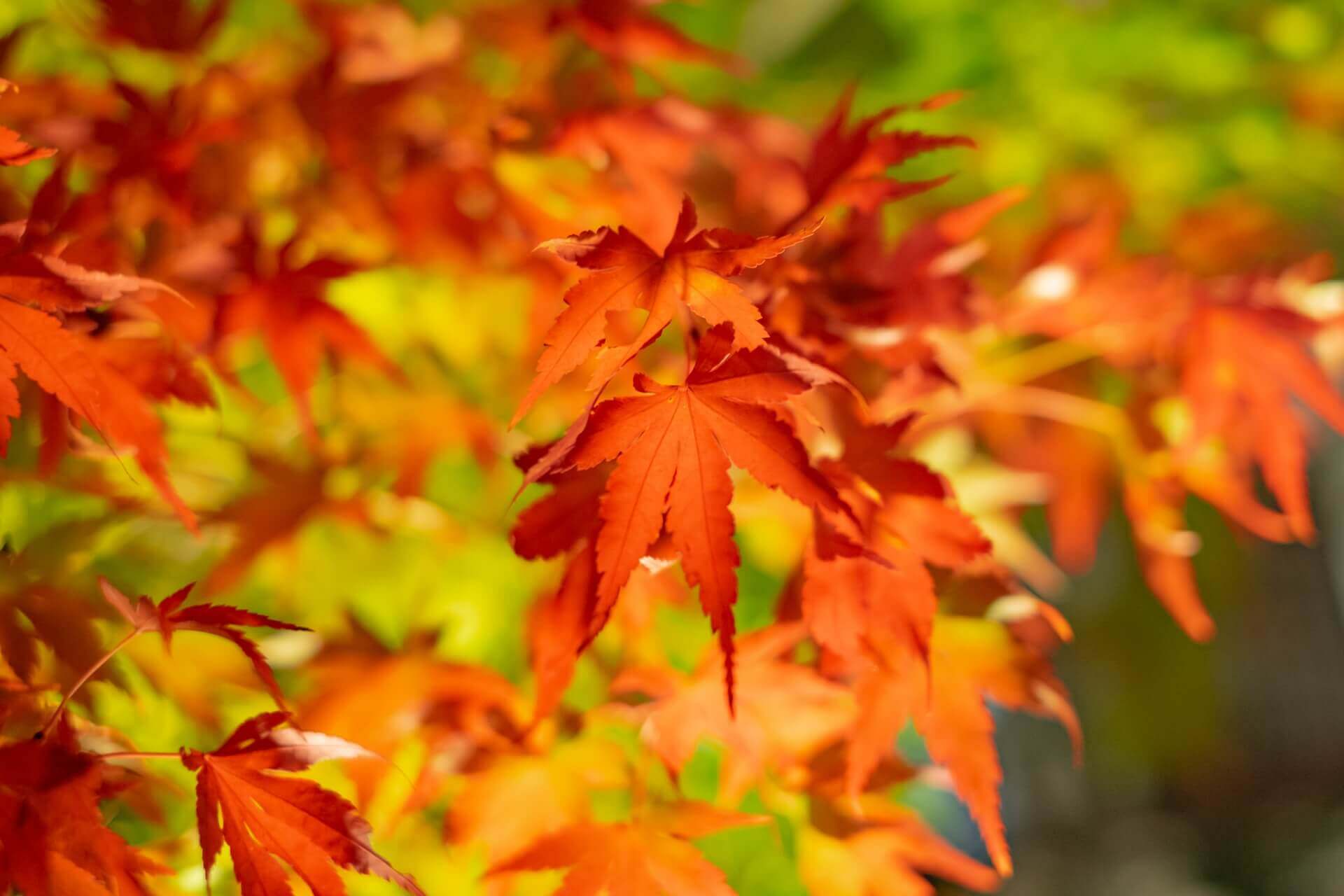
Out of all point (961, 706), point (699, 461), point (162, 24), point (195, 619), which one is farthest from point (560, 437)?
point (162, 24)

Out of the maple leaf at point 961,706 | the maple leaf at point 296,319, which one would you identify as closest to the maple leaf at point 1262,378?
the maple leaf at point 961,706

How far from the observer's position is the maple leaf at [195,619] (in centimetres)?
41

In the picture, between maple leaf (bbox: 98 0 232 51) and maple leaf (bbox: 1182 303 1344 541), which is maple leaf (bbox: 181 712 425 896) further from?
maple leaf (bbox: 1182 303 1344 541)

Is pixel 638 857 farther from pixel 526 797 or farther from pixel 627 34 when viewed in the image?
pixel 627 34

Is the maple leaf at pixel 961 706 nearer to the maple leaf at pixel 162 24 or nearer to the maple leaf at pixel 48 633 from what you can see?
the maple leaf at pixel 48 633

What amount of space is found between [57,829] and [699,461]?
347mm

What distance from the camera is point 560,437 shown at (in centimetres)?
42

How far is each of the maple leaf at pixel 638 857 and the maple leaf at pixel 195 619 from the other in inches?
7.3

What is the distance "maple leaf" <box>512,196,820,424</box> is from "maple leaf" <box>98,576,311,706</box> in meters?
0.16

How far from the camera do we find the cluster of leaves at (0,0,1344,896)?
414 mm

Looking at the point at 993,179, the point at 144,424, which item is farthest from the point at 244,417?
the point at 993,179

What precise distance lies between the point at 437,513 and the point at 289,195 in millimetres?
315

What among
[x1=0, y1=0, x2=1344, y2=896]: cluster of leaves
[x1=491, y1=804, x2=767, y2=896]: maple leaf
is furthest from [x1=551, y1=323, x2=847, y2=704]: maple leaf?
[x1=491, y1=804, x2=767, y2=896]: maple leaf

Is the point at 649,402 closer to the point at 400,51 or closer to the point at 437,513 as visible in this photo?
the point at 437,513
